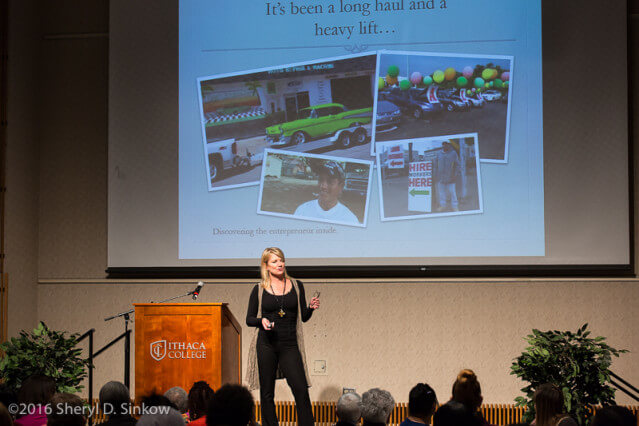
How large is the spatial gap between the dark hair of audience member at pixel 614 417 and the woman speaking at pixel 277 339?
2.32 meters

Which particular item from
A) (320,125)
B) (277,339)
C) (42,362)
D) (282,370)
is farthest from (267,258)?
(320,125)

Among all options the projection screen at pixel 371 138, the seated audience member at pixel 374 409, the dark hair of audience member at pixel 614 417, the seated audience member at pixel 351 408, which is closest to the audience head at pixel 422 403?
the seated audience member at pixel 374 409

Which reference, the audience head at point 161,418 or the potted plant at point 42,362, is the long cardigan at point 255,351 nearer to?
the potted plant at point 42,362

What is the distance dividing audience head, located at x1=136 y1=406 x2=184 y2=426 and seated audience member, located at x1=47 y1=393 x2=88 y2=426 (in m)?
0.23

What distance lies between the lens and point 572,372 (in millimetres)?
4227

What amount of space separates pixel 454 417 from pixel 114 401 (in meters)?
1.42

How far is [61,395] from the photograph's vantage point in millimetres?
2771

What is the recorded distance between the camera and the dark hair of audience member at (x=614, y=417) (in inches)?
94.1

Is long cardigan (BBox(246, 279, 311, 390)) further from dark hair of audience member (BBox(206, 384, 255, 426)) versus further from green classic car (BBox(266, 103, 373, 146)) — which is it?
dark hair of audience member (BBox(206, 384, 255, 426))

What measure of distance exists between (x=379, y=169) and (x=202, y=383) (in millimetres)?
3090

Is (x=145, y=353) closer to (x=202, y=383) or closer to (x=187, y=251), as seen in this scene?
(x=202, y=383)

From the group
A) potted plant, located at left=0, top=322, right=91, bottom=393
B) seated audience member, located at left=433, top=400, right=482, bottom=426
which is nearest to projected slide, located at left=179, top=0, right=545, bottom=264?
potted plant, located at left=0, top=322, right=91, bottom=393

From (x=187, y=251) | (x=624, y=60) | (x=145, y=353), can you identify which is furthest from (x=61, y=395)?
(x=624, y=60)

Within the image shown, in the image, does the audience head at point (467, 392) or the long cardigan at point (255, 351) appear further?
the long cardigan at point (255, 351)
